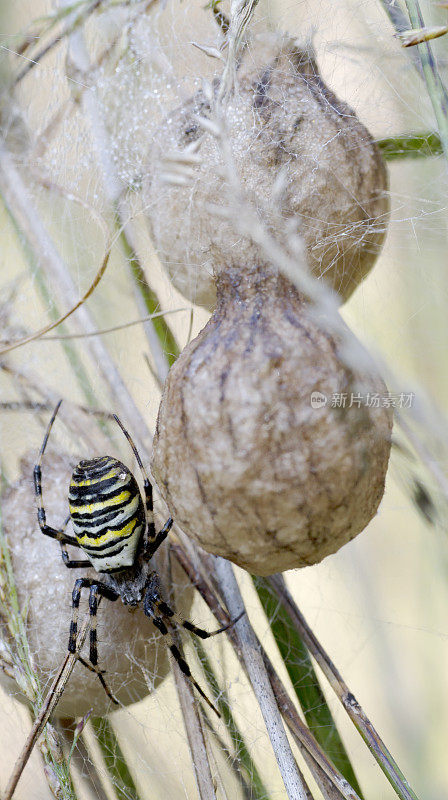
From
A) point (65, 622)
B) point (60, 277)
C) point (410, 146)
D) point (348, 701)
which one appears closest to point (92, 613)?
point (65, 622)

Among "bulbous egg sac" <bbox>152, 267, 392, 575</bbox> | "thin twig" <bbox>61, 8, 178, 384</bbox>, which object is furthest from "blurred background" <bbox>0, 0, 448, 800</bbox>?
"bulbous egg sac" <bbox>152, 267, 392, 575</bbox>

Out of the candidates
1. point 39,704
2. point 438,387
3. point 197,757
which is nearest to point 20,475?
point 39,704

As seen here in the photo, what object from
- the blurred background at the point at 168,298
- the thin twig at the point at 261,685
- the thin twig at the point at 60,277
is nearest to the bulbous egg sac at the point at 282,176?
the blurred background at the point at 168,298

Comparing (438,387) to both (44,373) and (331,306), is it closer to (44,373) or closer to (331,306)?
(331,306)

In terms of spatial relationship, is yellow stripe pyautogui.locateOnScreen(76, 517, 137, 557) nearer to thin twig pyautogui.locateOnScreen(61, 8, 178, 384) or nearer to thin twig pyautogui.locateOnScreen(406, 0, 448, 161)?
thin twig pyautogui.locateOnScreen(61, 8, 178, 384)

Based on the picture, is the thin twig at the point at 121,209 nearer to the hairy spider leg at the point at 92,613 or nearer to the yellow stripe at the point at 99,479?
the yellow stripe at the point at 99,479

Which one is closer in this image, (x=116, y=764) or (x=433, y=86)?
(x=433, y=86)

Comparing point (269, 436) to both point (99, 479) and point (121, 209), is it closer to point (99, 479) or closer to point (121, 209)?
point (99, 479)
